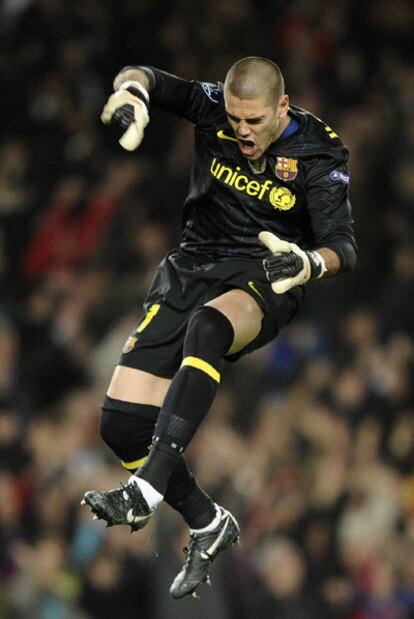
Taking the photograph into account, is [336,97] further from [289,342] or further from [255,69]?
[255,69]

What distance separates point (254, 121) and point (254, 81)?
16 cm

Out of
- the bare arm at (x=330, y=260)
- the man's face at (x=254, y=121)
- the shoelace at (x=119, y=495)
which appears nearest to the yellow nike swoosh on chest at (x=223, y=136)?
the man's face at (x=254, y=121)

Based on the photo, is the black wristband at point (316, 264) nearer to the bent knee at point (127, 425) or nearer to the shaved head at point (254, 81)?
the shaved head at point (254, 81)

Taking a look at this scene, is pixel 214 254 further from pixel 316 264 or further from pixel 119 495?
pixel 119 495

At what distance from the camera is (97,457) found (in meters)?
9.50

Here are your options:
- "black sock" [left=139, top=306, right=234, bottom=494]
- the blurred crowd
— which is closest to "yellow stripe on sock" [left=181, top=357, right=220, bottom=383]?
"black sock" [left=139, top=306, right=234, bottom=494]

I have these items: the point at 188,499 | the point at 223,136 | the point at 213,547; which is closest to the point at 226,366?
the point at 188,499

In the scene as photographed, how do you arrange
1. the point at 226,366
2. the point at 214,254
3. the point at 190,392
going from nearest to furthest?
1. the point at 190,392
2. the point at 214,254
3. the point at 226,366

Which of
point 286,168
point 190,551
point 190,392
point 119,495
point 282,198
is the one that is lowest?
point 190,551

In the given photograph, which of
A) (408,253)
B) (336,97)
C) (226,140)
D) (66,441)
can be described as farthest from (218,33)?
(226,140)

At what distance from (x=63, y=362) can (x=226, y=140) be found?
5034mm

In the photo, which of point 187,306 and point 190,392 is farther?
point 187,306

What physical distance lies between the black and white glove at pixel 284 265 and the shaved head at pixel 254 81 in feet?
2.08

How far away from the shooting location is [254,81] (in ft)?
16.9
